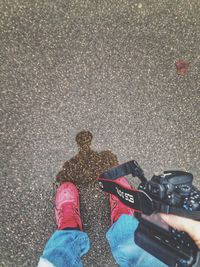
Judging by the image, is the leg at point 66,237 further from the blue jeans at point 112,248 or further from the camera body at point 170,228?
the camera body at point 170,228

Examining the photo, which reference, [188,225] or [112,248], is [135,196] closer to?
[188,225]

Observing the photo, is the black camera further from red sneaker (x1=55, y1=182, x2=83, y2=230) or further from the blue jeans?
red sneaker (x1=55, y1=182, x2=83, y2=230)

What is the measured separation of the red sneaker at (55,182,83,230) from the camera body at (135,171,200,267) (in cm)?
58

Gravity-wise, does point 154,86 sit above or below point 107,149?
above

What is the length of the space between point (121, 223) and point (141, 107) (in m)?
0.72

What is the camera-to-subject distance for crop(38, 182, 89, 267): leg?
181cm

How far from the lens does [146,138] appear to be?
223 centimetres

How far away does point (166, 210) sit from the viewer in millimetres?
1399

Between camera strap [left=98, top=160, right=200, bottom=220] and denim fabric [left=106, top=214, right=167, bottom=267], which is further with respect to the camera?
denim fabric [left=106, top=214, right=167, bottom=267]

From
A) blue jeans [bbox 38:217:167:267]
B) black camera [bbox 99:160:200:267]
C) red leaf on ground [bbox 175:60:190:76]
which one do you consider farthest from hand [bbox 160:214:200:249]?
red leaf on ground [bbox 175:60:190:76]

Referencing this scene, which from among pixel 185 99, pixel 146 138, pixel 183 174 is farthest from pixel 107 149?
pixel 183 174

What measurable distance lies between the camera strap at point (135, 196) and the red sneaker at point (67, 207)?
35 centimetres

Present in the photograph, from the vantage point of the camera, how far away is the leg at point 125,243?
176cm

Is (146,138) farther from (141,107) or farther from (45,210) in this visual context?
(45,210)
